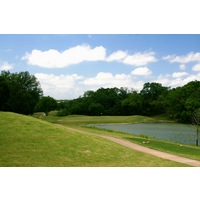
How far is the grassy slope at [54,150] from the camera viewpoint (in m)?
10.9

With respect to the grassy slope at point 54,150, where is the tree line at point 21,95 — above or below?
above

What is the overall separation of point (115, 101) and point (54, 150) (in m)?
61.0

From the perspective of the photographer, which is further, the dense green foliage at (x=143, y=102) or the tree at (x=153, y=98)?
the tree at (x=153, y=98)

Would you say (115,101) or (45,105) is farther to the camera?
(115,101)

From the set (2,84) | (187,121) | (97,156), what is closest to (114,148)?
(97,156)

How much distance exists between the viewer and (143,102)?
224 feet

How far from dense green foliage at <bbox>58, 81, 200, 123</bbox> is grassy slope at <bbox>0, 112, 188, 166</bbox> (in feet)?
136

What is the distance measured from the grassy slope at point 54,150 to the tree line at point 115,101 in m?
20.7

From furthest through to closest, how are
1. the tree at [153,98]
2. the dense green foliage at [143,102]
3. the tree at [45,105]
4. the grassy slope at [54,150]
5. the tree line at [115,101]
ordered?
the tree at [153,98], the dense green foliage at [143,102], the tree at [45,105], the tree line at [115,101], the grassy slope at [54,150]

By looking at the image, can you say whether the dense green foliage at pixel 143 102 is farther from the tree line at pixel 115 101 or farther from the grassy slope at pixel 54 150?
the grassy slope at pixel 54 150

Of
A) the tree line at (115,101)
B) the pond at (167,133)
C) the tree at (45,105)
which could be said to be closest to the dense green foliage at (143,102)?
the tree line at (115,101)

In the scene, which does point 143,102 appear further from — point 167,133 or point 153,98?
point 167,133

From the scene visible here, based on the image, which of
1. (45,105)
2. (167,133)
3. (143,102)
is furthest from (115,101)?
(167,133)

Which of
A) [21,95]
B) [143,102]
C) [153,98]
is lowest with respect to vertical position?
[21,95]
